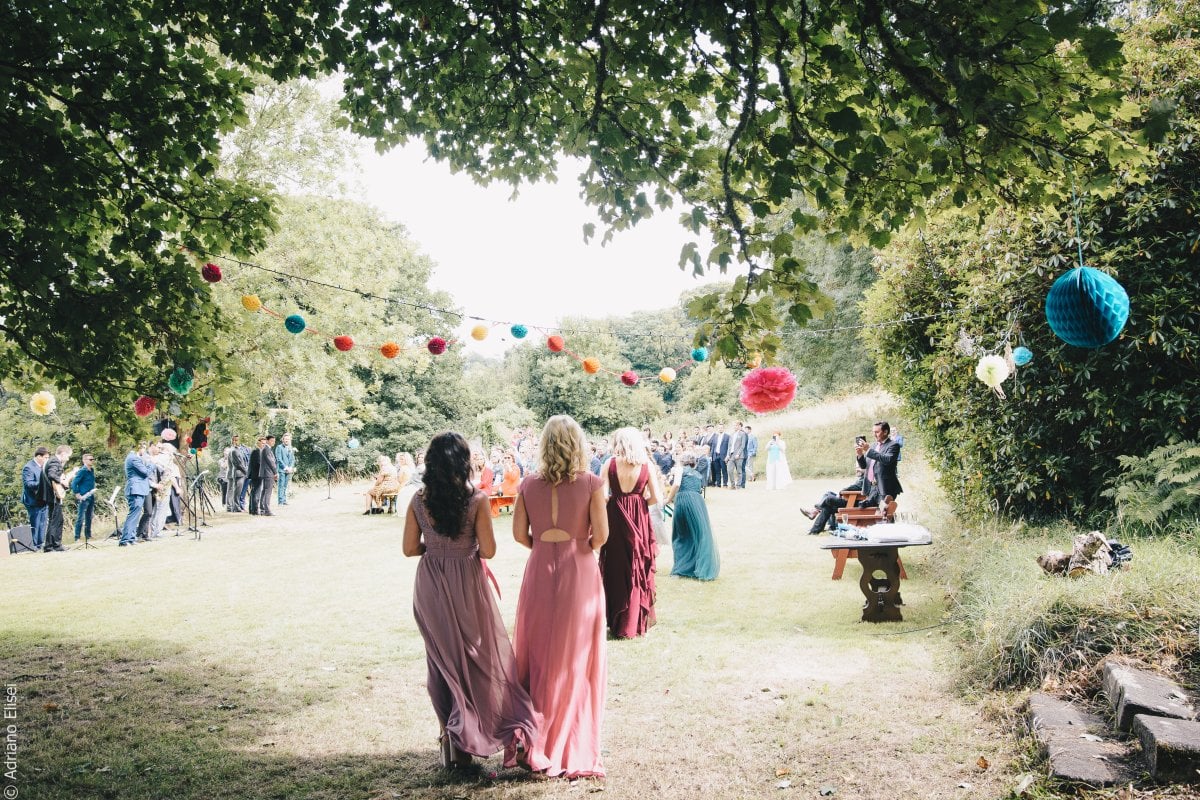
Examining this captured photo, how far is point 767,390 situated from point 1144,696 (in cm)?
517

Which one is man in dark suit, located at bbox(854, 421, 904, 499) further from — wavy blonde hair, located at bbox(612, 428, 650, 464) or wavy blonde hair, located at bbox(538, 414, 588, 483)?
wavy blonde hair, located at bbox(538, 414, 588, 483)

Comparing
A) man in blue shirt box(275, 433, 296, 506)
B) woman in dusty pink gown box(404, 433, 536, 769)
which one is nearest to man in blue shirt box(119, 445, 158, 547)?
man in blue shirt box(275, 433, 296, 506)

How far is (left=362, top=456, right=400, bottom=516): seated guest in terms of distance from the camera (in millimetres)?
17719

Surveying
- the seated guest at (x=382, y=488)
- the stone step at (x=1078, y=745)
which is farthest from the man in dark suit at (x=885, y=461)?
the seated guest at (x=382, y=488)

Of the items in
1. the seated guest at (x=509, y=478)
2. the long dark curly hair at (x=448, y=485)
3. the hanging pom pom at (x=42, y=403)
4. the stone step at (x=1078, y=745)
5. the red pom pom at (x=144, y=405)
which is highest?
the hanging pom pom at (x=42, y=403)

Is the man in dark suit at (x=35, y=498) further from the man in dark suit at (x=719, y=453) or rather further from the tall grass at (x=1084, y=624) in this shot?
the man in dark suit at (x=719, y=453)

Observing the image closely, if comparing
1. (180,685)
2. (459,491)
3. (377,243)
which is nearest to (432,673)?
(459,491)

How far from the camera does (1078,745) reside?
12.5 ft

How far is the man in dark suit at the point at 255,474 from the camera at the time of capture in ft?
58.1

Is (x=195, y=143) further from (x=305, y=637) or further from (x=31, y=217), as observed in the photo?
(x=305, y=637)

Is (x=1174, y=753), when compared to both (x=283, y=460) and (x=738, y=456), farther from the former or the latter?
(x=283, y=460)

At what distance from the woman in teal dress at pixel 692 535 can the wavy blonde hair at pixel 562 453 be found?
17.1 ft

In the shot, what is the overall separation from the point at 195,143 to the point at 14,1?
1188mm

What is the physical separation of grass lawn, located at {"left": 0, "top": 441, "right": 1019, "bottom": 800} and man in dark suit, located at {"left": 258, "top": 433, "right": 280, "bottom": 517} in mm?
7447
